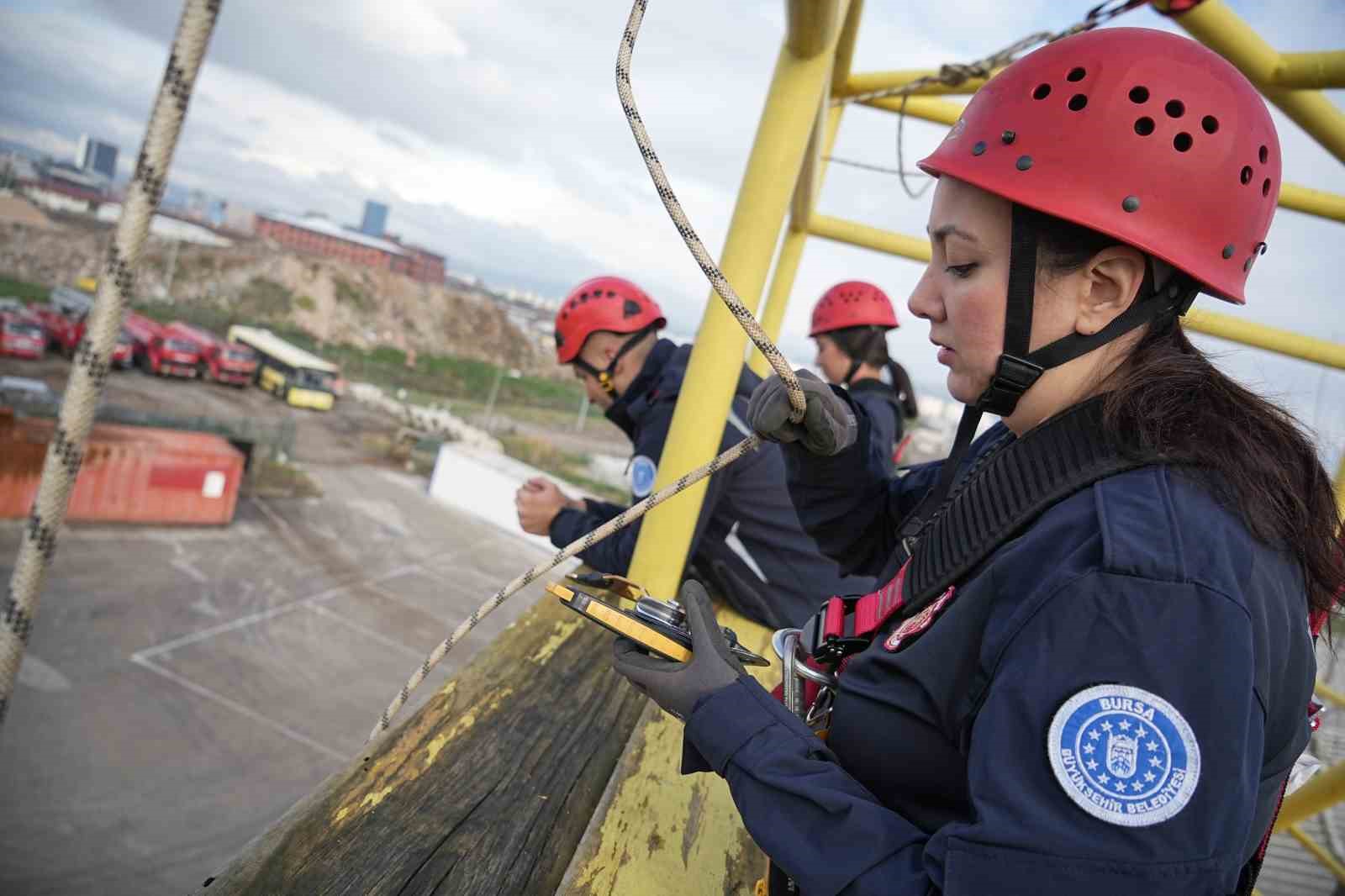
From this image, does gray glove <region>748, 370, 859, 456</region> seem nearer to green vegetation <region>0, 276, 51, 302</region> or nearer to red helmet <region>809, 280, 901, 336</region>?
red helmet <region>809, 280, 901, 336</region>

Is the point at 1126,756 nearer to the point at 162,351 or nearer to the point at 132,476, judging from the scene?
the point at 132,476

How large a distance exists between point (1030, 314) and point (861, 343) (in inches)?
157

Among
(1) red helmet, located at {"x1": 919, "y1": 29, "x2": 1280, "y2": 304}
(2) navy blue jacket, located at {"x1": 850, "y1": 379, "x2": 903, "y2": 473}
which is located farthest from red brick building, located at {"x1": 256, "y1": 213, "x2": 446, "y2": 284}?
(1) red helmet, located at {"x1": 919, "y1": 29, "x2": 1280, "y2": 304}

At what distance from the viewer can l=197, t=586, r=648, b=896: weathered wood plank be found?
4.33ft

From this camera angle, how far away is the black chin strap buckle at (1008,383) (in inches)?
46.2

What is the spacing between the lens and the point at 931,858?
92cm

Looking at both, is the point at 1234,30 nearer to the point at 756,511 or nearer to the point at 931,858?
the point at 756,511

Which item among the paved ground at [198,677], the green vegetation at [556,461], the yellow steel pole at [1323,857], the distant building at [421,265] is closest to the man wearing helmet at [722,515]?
the yellow steel pole at [1323,857]

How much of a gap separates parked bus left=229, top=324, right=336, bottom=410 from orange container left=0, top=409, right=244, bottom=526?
53.7 ft

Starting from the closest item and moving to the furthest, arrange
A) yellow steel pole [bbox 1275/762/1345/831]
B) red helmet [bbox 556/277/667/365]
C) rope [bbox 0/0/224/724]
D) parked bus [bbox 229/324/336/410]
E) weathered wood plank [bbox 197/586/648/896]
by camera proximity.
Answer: rope [bbox 0/0/224/724]
weathered wood plank [bbox 197/586/648/896]
yellow steel pole [bbox 1275/762/1345/831]
red helmet [bbox 556/277/667/365]
parked bus [bbox 229/324/336/410]

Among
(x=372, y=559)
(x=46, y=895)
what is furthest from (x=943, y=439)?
(x=46, y=895)

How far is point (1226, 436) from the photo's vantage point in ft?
3.42

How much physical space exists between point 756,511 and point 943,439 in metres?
87.7

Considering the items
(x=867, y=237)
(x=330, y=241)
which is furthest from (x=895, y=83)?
(x=330, y=241)
